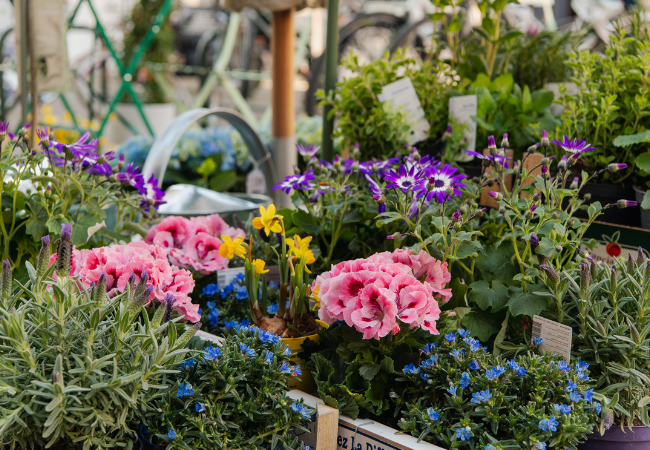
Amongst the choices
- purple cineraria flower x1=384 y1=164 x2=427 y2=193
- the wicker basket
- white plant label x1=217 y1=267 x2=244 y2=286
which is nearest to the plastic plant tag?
purple cineraria flower x1=384 y1=164 x2=427 y2=193

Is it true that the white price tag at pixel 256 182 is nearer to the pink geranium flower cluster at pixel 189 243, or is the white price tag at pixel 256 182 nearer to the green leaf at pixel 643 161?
the pink geranium flower cluster at pixel 189 243

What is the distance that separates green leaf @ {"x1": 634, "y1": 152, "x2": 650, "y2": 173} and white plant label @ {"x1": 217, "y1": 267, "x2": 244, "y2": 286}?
38.2 inches

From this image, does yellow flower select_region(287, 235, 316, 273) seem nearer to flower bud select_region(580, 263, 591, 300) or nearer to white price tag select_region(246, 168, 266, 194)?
flower bud select_region(580, 263, 591, 300)

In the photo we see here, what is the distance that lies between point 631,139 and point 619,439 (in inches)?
27.8

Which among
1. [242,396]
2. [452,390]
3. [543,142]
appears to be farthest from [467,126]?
[242,396]

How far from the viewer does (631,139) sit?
137cm

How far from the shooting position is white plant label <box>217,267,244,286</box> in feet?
4.73

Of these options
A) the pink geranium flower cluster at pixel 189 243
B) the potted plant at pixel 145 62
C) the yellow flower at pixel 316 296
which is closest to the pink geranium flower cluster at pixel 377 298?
the yellow flower at pixel 316 296

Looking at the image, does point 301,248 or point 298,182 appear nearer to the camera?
point 301,248

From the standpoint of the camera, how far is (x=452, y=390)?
95cm

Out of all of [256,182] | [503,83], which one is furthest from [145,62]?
[503,83]

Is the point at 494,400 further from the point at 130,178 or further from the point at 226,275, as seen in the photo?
the point at 130,178

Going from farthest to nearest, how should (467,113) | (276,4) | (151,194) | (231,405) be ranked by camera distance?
(276,4) < (467,113) < (151,194) < (231,405)

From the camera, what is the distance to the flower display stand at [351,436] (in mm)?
925
